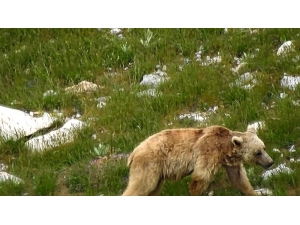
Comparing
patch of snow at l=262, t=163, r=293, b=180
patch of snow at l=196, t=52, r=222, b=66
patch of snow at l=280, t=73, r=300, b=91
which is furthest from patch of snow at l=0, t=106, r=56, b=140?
patch of snow at l=280, t=73, r=300, b=91

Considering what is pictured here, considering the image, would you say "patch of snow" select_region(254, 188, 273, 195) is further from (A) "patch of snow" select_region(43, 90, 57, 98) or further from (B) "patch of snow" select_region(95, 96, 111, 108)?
(A) "patch of snow" select_region(43, 90, 57, 98)

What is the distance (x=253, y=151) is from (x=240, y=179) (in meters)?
0.50

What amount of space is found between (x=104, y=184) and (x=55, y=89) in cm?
400

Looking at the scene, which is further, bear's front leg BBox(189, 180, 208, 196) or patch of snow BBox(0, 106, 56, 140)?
patch of snow BBox(0, 106, 56, 140)

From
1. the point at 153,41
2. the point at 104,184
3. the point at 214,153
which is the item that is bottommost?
the point at 104,184

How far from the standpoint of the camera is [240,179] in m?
10.4

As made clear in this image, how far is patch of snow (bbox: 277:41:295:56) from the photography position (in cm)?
1409

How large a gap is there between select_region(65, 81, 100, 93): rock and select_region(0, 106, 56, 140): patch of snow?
1075 millimetres

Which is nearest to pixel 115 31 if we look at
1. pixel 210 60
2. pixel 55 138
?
pixel 210 60

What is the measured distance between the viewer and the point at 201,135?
10.4m

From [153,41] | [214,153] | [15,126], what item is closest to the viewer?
[214,153]

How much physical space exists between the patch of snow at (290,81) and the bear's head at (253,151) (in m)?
2.93

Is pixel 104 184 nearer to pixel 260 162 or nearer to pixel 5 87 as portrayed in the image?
pixel 260 162

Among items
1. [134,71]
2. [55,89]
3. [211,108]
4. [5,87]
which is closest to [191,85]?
[211,108]
